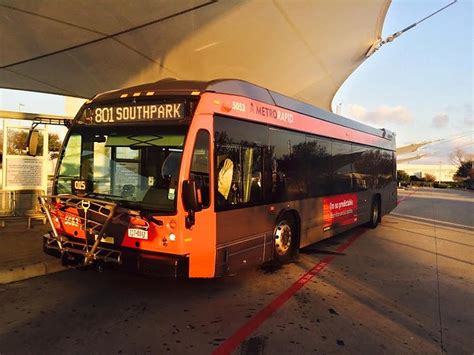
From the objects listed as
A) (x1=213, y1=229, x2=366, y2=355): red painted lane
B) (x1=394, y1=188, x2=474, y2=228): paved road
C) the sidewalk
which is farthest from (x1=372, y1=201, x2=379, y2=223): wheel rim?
the sidewalk

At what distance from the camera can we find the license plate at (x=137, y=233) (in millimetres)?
5225

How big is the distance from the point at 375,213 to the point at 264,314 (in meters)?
9.19

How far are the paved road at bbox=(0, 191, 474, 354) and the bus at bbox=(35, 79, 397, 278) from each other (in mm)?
534

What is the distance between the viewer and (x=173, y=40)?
45.6 feet

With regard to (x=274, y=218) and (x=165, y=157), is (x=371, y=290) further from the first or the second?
(x=165, y=157)

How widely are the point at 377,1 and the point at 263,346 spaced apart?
11.9 m

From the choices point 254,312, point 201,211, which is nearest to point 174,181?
point 201,211

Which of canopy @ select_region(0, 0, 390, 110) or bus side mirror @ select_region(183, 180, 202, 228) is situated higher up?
canopy @ select_region(0, 0, 390, 110)

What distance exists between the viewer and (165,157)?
5.32 meters

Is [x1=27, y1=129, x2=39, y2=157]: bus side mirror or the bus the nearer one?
the bus

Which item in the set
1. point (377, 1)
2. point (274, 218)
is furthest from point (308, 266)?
point (377, 1)

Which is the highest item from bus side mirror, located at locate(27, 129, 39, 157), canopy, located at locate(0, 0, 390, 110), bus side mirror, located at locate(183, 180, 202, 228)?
canopy, located at locate(0, 0, 390, 110)

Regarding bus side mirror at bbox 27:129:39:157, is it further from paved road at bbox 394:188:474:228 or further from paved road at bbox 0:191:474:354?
paved road at bbox 394:188:474:228

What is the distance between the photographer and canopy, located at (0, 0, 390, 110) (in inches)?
447
